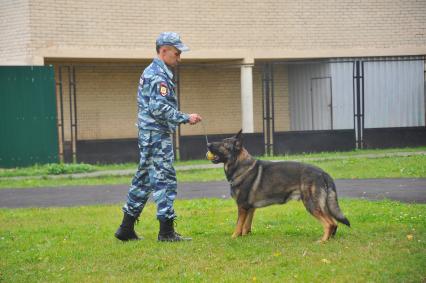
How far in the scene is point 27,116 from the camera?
19859mm

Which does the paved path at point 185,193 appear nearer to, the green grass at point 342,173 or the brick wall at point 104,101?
the green grass at point 342,173

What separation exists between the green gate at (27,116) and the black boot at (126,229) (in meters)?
11.5

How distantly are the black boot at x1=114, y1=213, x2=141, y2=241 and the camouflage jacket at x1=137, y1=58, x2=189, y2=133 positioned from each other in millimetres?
976

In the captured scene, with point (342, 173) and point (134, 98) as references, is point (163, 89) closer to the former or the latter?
point (342, 173)

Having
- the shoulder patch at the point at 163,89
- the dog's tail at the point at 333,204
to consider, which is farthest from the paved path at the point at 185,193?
the shoulder patch at the point at 163,89

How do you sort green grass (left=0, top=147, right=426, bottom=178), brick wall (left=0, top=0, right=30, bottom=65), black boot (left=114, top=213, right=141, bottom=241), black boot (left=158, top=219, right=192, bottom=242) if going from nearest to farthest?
black boot (left=158, top=219, right=192, bottom=242), black boot (left=114, top=213, right=141, bottom=241), green grass (left=0, top=147, right=426, bottom=178), brick wall (left=0, top=0, right=30, bottom=65)

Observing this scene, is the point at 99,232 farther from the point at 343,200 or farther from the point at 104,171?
the point at 104,171

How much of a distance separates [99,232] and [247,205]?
191 cm

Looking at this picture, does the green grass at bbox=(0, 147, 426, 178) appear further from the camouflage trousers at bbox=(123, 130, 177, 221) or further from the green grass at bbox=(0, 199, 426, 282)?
the camouflage trousers at bbox=(123, 130, 177, 221)

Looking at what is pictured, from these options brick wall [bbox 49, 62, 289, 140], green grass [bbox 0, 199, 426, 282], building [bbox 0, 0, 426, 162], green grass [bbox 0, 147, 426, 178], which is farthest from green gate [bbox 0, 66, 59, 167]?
green grass [bbox 0, 199, 426, 282]

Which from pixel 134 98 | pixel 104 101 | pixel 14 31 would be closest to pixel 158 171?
pixel 14 31

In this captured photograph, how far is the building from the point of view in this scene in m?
21.3

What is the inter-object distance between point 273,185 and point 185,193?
5298mm

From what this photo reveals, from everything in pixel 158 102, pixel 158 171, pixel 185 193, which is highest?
pixel 158 102
